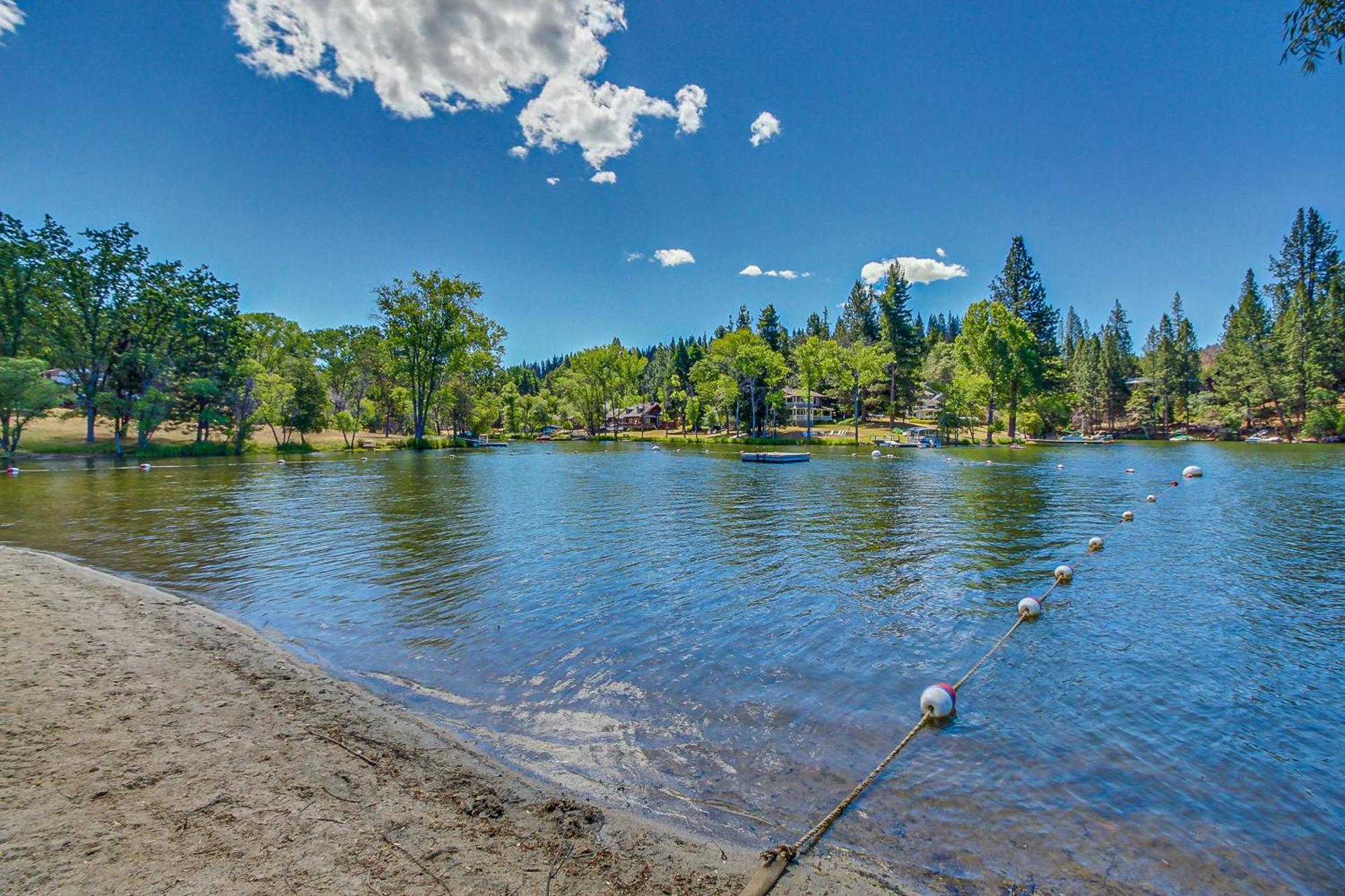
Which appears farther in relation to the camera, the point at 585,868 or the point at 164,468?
the point at 164,468

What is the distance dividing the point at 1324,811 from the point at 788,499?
20848 millimetres

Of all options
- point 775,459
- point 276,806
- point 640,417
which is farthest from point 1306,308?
point 276,806

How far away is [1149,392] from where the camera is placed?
9794cm

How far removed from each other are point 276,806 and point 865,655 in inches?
284

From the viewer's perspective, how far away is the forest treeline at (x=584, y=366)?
46.7 meters

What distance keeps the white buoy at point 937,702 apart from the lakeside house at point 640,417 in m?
116

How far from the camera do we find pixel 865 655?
27.3 ft

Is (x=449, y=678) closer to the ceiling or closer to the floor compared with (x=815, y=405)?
closer to the floor

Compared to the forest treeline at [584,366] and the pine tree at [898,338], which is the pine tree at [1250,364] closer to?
the forest treeline at [584,366]

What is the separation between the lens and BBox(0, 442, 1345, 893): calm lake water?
486 centimetres

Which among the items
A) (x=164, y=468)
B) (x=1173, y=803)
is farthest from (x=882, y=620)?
(x=164, y=468)

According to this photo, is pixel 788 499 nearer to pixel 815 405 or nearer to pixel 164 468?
pixel 164 468

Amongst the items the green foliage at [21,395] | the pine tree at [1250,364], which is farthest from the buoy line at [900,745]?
the pine tree at [1250,364]

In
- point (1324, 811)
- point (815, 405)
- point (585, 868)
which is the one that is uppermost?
point (815, 405)
